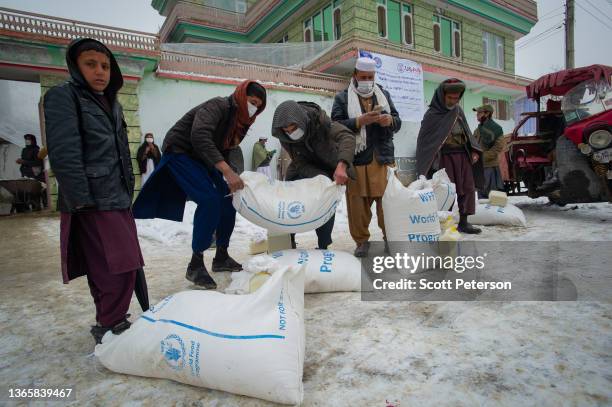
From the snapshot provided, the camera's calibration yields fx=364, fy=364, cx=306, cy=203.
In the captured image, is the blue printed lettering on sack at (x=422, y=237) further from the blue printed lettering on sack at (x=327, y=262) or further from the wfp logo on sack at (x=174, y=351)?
the wfp logo on sack at (x=174, y=351)

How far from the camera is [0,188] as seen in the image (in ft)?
25.8

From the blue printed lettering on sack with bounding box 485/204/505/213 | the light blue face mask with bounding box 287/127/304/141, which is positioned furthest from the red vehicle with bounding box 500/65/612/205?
the light blue face mask with bounding box 287/127/304/141

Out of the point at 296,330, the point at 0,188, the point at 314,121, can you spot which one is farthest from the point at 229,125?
the point at 0,188

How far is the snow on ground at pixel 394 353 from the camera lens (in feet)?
3.91

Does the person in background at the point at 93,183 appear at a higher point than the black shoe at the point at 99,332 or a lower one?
higher

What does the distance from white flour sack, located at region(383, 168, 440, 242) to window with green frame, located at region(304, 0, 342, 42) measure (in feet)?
33.2

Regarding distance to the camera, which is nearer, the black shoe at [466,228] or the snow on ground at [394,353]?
the snow on ground at [394,353]

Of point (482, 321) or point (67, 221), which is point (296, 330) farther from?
point (67, 221)

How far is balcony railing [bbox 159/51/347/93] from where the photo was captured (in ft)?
28.7

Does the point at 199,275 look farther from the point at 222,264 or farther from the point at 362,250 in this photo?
the point at 362,250

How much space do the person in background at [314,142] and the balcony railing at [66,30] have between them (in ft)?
21.6

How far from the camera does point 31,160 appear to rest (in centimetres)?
841

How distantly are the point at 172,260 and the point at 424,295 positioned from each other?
2.30 m

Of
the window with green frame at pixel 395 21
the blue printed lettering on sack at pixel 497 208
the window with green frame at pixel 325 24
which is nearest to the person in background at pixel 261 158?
the window with green frame at pixel 325 24
